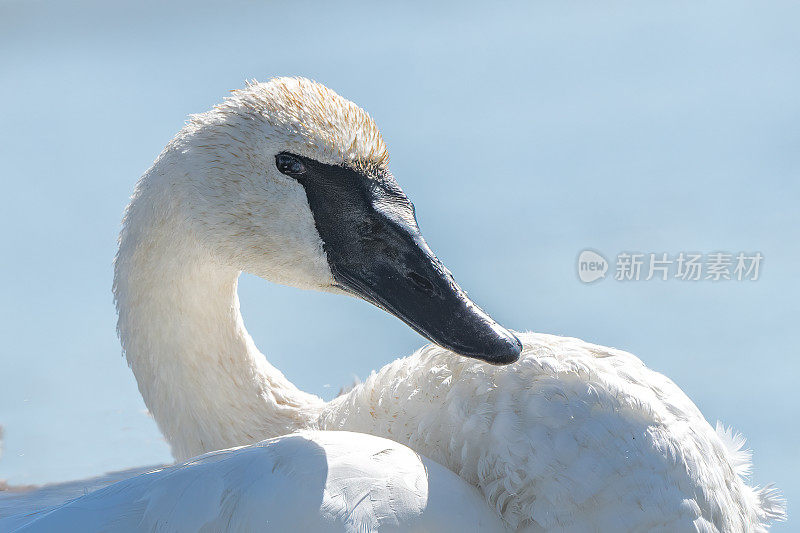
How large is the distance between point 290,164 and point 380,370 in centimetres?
44

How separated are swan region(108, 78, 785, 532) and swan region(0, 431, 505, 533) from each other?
0.12m

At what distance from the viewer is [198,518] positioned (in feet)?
4.90

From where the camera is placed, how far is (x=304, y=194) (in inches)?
75.5

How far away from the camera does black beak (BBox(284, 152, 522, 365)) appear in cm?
179

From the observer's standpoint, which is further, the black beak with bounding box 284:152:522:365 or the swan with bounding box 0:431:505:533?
the black beak with bounding box 284:152:522:365

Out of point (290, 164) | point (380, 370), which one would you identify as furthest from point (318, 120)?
point (380, 370)

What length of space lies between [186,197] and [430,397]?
630 millimetres

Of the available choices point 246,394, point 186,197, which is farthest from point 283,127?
point 246,394

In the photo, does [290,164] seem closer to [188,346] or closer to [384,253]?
[384,253]

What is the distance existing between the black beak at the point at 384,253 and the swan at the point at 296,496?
279 mm
